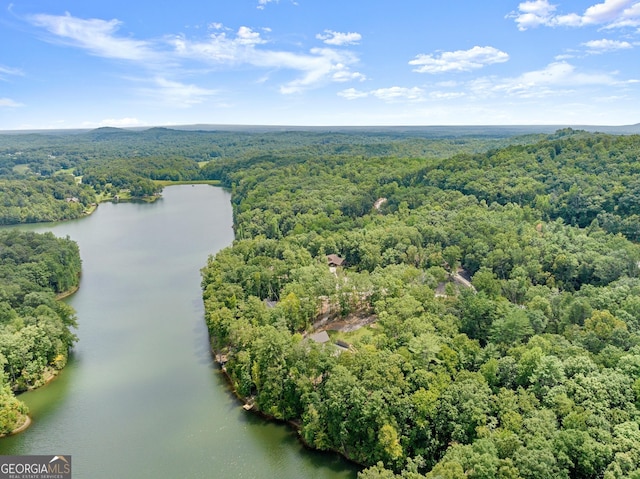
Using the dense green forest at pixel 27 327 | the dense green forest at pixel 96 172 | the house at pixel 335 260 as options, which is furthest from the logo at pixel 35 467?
the dense green forest at pixel 96 172

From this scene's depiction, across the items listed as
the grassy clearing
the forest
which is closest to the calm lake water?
the forest

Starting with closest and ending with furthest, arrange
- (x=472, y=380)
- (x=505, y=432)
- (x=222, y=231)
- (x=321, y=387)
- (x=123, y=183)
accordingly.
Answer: (x=505, y=432) → (x=472, y=380) → (x=321, y=387) → (x=222, y=231) → (x=123, y=183)

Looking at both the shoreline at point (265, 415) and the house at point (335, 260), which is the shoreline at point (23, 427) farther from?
the house at point (335, 260)

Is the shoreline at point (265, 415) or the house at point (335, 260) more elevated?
the house at point (335, 260)

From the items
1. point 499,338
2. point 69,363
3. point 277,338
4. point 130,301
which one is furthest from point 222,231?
point 499,338

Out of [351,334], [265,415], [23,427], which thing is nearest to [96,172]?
[23,427]

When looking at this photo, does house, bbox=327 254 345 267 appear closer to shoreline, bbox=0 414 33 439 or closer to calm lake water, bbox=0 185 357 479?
calm lake water, bbox=0 185 357 479

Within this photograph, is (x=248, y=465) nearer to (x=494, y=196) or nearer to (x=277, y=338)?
(x=277, y=338)
